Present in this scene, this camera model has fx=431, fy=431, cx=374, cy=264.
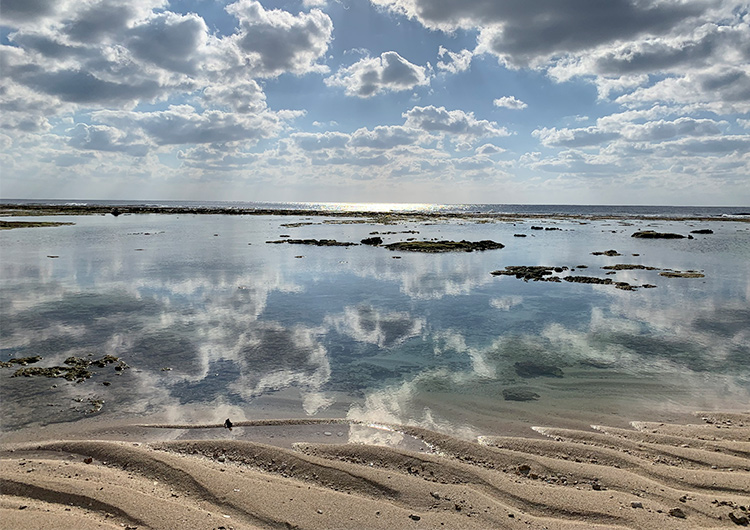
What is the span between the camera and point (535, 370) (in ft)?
55.0

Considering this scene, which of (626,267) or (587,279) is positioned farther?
(626,267)

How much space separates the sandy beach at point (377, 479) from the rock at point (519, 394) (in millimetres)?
2051

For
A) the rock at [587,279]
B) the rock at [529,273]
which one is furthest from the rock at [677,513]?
the rock at [587,279]

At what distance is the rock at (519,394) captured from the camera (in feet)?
46.6

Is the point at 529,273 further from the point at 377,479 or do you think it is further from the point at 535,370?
the point at 377,479

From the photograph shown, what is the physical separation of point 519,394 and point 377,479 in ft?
23.3

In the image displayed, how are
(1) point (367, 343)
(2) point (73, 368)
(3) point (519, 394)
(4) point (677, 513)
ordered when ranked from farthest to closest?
(1) point (367, 343)
(2) point (73, 368)
(3) point (519, 394)
(4) point (677, 513)

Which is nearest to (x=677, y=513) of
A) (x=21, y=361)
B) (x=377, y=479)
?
(x=377, y=479)

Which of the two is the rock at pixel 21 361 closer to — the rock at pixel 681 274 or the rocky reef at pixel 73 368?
the rocky reef at pixel 73 368

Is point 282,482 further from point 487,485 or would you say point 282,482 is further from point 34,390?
point 34,390

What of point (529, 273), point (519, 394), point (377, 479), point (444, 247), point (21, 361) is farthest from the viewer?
point (444, 247)

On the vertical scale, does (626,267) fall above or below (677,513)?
above

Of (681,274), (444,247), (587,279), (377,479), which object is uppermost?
(444,247)

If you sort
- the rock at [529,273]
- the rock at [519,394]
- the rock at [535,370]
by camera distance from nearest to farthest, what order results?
the rock at [519,394]
the rock at [535,370]
the rock at [529,273]
